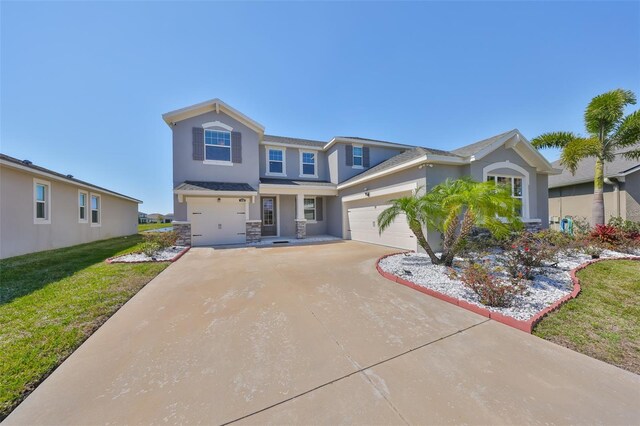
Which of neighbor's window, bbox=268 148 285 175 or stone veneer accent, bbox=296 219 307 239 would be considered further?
neighbor's window, bbox=268 148 285 175

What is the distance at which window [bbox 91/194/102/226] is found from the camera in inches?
533

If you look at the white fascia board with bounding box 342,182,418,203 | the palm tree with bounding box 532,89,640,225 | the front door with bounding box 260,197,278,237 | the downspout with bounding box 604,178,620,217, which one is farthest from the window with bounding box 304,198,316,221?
the downspout with bounding box 604,178,620,217

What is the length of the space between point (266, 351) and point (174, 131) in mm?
12601

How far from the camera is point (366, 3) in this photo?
8492mm

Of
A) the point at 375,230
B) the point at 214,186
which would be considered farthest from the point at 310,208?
the point at 214,186

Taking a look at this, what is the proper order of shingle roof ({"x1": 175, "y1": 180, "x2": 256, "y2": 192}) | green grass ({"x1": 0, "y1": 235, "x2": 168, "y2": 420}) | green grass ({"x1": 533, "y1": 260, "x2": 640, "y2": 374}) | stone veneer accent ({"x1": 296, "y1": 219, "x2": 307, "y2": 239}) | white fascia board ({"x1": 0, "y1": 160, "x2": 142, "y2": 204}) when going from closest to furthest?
1. green grass ({"x1": 0, "y1": 235, "x2": 168, "y2": 420})
2. green grass ({"x1": 533, "y1": 260, "x2": 640, "y2": 374})
3. white fascia board ({"x1": 0, "y1": 160, "x2": 142, "y2": 204})
4. shingle roof ({"x1": 175, "y1": 180, "x2": 256, "y2": 192})
5. stone veneer accent ({"x1": 296, "y1": 219, "x2": 307, "y2": 239})

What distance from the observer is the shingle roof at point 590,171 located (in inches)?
486

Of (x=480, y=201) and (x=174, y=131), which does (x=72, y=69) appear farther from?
(x=480, y=201)

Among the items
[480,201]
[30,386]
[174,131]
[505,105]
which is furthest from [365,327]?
[505,105]

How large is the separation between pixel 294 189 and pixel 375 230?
16.8 ft

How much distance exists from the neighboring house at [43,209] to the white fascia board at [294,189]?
8.90m

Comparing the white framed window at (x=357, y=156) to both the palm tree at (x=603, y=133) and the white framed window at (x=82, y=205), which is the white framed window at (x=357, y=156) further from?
the white framed window at (x=82, y=205)

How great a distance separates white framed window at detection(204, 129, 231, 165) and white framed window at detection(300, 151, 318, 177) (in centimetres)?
469

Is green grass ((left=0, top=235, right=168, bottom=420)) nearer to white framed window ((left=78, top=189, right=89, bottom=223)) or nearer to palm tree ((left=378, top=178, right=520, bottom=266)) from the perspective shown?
white framed window ((left=78, top=189, right=89, bottom=223))
